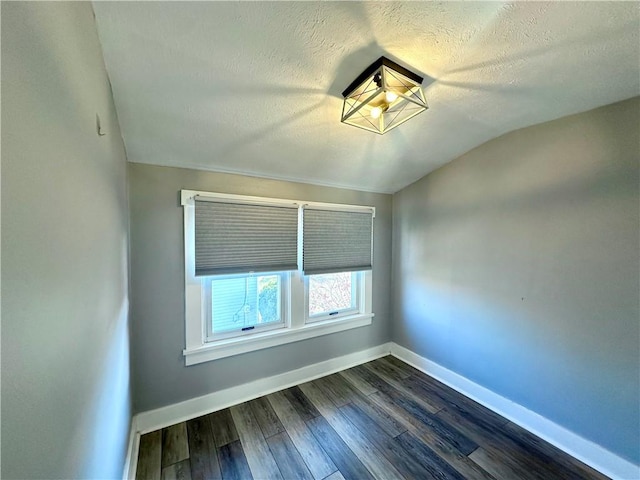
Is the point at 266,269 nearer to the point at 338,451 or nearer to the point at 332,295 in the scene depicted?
the point at 332,295

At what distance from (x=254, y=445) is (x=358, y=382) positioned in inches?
44.6

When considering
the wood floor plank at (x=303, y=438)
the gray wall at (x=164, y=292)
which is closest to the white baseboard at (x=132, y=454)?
the gray wall at (x=164, y=292)

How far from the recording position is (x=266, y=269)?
216 cm

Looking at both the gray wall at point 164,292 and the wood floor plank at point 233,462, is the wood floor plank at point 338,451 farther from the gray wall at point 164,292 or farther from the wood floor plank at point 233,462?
the gray wall at point 164,292

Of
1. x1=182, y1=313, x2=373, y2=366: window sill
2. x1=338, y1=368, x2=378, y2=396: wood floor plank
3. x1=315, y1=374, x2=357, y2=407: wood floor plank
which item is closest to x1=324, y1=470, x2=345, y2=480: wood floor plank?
x1=315, y1=374, x2=357, y2=407: wood floor plank

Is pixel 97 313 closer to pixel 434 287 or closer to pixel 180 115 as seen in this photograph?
pixel 180 115

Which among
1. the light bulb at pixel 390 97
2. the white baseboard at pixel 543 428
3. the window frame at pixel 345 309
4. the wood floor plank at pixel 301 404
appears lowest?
the wood floor plank at pixel 301 404

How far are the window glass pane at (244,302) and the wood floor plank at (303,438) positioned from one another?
693 millimetres

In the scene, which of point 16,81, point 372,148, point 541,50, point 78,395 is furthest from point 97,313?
point 541,50

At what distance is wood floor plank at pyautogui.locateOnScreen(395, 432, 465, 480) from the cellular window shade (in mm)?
1598

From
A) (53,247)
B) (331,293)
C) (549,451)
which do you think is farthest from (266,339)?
(549,451)

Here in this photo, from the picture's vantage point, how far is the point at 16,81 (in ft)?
1.30

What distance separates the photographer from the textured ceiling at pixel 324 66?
985mm

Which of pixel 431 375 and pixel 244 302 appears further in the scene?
pixel 431 375
